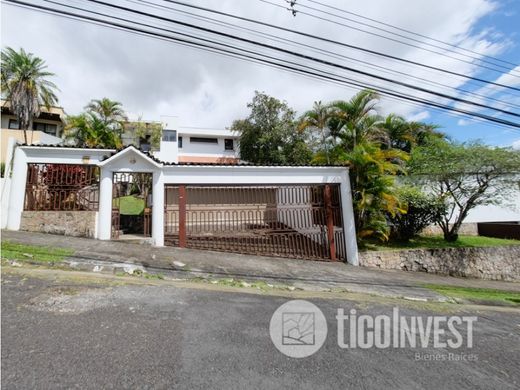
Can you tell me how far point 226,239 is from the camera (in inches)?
394

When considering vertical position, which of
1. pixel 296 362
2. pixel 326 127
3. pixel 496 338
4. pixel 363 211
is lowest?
pixel 496 338

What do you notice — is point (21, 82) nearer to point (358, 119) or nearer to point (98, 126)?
point (98, 126)

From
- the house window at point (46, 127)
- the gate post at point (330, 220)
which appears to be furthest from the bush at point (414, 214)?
the house window at point (46, 127)

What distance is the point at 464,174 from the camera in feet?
41.1

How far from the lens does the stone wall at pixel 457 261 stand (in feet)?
36.1

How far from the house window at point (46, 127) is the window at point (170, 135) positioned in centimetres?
1035

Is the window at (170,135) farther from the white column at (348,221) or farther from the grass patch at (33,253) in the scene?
the grass patch at (33,253)

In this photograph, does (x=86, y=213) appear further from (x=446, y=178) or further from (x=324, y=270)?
(x=446, y=178)

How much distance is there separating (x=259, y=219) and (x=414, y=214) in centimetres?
739

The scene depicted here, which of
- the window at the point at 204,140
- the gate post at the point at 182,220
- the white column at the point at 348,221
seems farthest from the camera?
the window at the point at 204,140

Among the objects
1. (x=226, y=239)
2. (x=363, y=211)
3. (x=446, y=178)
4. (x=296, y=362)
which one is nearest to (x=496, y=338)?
(x=296, y=362)

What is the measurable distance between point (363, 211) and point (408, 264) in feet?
9.72

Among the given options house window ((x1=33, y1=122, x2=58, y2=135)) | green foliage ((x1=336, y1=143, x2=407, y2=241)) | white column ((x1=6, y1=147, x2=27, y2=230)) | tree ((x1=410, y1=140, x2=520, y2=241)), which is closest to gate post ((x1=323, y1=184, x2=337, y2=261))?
green foliage ((x1=336, y1=143, x2=407, y2=241))

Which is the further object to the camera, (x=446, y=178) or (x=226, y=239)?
(x=446, y=178)
